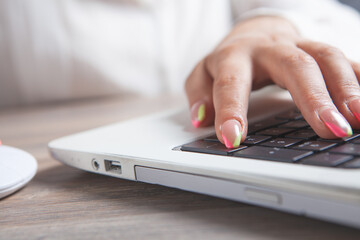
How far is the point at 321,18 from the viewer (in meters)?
0.95

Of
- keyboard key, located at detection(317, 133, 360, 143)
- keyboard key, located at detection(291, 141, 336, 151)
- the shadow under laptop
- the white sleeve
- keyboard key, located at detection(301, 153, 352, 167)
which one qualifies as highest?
the white sleeve

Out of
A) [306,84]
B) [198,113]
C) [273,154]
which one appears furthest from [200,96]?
[273,154]

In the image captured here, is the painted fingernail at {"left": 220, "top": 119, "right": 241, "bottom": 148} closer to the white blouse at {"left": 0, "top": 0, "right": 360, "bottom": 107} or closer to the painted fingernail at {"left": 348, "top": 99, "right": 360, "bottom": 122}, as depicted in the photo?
the painted fingernail at {"left": 348, "top": 99, "right": 360, "bottom": 122}

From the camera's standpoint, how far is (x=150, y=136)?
0.44 metres

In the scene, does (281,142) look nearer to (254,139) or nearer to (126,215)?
(254,139)

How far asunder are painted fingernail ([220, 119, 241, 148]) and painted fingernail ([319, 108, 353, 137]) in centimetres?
9

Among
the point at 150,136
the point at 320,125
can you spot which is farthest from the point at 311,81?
the point at 150,136

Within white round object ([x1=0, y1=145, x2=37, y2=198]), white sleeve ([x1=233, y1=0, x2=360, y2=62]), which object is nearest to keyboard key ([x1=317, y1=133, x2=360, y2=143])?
white round object ([x1=0, y1=145, x2=37, y2=198])

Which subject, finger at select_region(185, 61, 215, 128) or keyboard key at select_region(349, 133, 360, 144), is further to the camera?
finger at select_region(185, 61, 215, 128)

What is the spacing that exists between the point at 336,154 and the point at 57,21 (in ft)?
3.14

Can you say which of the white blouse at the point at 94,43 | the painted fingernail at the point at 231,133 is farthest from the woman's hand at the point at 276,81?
the white blouse at the point at 94,43

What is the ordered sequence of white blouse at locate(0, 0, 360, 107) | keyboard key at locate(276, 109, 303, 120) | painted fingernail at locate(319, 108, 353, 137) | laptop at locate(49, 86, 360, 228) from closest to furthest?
laptop at locate(49, 86, 360, 228) → painted fingernail at locate(319, 108, 353, 137) → keyboard key at locate(276, 109, 303, 120) → white blouse at locate(0, 0, 360, 107)

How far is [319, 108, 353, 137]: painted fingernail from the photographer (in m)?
0.34

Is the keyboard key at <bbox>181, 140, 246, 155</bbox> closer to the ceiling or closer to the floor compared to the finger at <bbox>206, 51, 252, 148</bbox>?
closer to the floor
